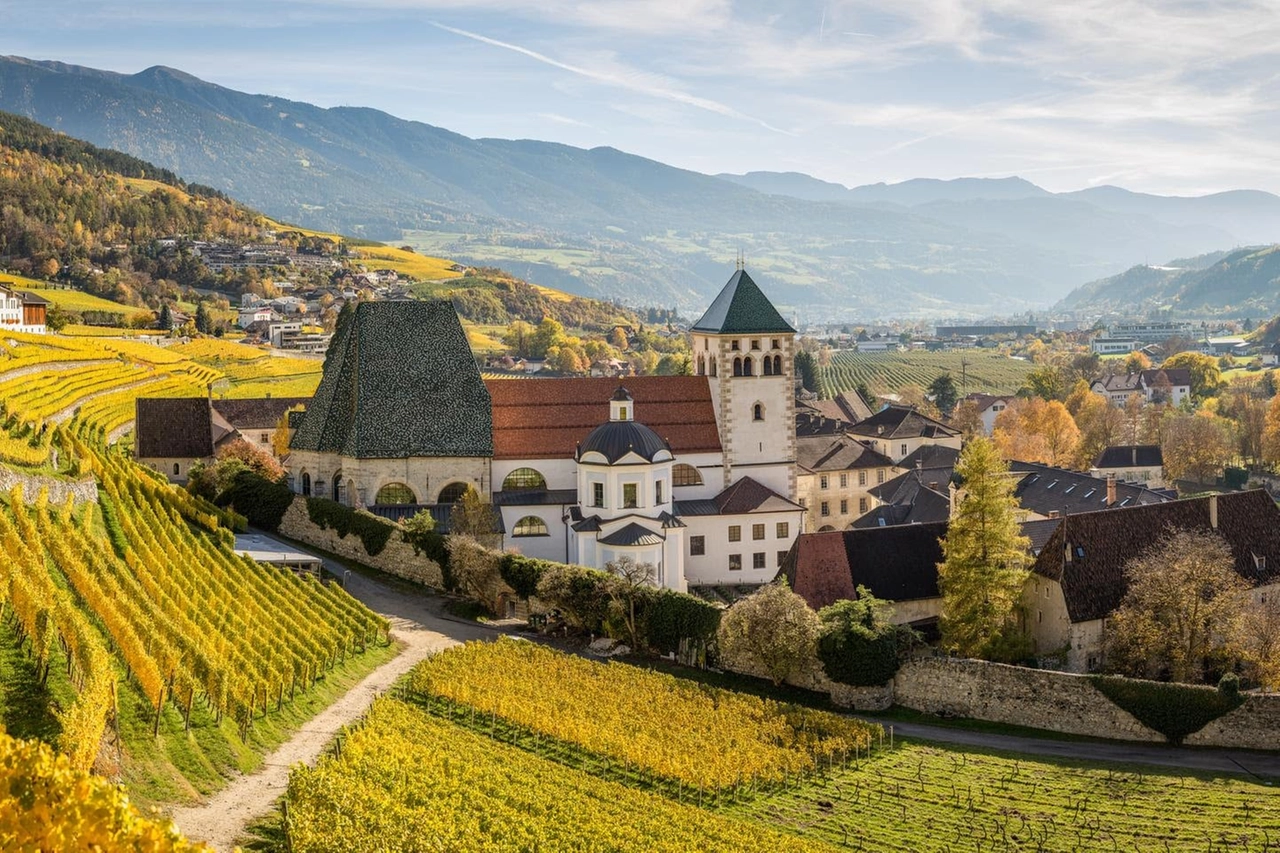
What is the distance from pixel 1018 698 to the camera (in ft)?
143

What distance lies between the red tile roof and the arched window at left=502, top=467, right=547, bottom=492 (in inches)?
29.9

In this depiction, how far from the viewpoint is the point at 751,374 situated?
65.8m

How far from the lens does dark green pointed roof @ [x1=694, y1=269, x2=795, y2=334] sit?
6556cm

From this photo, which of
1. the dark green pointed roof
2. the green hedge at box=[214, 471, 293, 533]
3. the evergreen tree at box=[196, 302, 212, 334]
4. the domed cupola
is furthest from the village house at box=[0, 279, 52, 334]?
the dark green pointed roof

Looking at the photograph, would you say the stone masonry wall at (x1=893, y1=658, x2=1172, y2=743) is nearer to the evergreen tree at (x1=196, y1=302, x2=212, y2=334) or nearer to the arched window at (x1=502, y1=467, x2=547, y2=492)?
the arched window at (x1=502, y1=467, x2=547, y2=492)

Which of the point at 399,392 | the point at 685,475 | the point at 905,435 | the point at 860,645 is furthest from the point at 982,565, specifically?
the point at 905,435

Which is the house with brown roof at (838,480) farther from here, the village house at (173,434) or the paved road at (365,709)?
the village house at (173,434)

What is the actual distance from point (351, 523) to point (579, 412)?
A: 40.4 ft

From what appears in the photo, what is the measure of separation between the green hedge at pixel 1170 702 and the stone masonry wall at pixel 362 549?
28520 mm

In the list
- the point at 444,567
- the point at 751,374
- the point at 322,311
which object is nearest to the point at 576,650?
the point at 444,567

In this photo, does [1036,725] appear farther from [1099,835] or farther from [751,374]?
[751,374]

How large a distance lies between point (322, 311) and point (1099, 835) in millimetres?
164646

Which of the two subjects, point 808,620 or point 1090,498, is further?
point 1090,498

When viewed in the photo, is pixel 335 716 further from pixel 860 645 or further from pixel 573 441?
pixel 573 441
